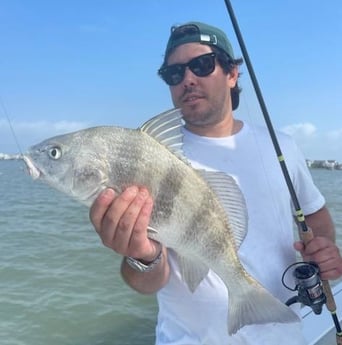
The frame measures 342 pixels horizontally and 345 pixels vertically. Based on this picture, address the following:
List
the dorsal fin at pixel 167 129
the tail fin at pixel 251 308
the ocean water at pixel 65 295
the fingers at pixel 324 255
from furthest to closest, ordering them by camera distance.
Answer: the ocean water at pixel 65 295 < the fingers at pixel 324 255 < the tail fin at pixel 251 308 < the dorsal fin at pixel 167 129

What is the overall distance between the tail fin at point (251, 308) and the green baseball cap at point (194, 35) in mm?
1344

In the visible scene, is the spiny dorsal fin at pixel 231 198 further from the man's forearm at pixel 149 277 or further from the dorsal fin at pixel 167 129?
the man's forearm at pixel 149 277

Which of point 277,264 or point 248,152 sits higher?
point 248,152

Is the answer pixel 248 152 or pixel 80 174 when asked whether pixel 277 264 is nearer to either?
pixel 248 152

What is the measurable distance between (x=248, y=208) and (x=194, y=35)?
100cm

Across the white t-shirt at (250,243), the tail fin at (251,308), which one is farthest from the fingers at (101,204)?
the tail fin at (251,308)

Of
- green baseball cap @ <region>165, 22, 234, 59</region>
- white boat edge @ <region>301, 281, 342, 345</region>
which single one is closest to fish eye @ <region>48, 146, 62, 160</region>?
green baseball cap @ <region>165, 22, 234, 59</region>

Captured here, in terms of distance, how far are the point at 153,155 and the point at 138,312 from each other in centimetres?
523

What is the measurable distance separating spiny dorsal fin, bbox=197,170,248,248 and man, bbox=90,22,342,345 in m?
0.28

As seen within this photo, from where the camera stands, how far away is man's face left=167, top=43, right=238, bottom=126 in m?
2.40

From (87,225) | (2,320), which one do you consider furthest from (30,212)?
A: (2,320)

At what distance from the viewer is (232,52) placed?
107 inches

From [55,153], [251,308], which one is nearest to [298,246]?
[251,308]

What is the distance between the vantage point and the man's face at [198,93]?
7.88 ft
